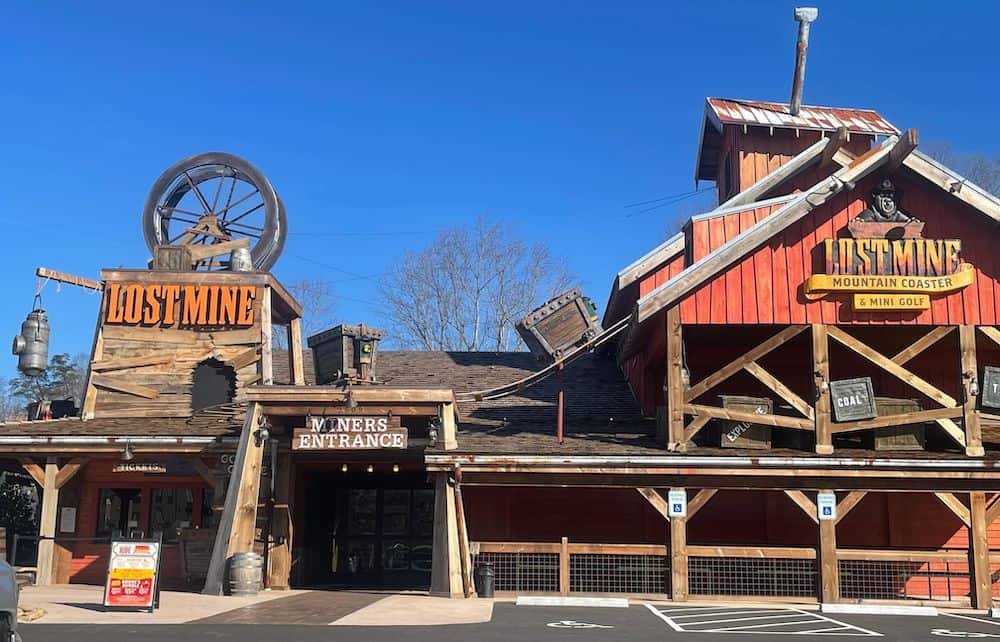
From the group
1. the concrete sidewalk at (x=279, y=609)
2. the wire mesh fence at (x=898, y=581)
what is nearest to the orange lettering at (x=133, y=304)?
the concrete sidewalk at (x=279, y=609)

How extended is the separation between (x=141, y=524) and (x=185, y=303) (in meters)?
4.76

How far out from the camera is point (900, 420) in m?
16.5

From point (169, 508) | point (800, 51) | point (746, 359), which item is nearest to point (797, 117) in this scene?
point (800, 51)

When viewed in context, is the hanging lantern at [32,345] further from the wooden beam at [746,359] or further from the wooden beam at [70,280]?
the wooden beam at [746,359]

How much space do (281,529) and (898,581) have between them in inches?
469

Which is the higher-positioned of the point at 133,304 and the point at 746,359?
the point at 133,304

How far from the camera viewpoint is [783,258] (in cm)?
1697

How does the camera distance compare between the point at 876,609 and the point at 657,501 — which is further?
the point at 657,501

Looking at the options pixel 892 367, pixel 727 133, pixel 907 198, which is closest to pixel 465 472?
pixel 892 367

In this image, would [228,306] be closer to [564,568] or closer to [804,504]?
[564,568]

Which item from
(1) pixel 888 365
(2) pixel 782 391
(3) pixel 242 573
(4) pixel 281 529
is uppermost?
(1) pixel 888 365

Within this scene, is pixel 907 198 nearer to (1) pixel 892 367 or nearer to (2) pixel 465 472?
(1) pixel 892 367

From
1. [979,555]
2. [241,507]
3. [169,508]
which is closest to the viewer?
[241,507]

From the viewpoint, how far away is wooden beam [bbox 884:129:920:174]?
16062mm
